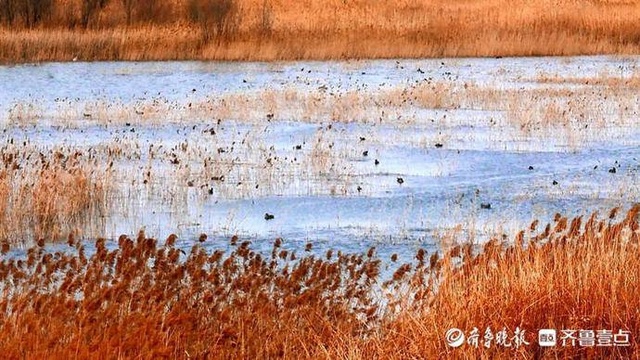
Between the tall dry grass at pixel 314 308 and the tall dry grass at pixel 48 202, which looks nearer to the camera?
the tall dry grass at pixel 314 308

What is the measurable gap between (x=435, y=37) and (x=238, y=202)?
1896 centimetres

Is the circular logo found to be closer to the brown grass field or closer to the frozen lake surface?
the frozen lake surface

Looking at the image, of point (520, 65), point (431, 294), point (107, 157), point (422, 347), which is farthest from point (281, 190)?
point (520, 65)

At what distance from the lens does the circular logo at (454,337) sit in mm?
5697

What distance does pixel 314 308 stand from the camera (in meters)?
6.40

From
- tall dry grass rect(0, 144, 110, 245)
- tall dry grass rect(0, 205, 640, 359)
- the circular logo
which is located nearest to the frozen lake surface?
tall dry grass rect(0, 144, 110, 245)

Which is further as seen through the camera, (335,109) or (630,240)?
(335,109)

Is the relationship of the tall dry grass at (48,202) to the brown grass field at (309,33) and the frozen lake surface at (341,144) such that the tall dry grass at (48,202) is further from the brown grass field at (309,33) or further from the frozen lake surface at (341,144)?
the brown grass field at (309,33)

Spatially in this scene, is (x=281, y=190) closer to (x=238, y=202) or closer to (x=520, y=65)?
(x=238, y=202)

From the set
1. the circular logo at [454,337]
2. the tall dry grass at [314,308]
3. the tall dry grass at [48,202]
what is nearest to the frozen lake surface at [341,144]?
the tall dry grass at [48,202]

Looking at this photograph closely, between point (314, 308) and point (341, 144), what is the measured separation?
333 inches

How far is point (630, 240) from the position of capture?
731 centimetres

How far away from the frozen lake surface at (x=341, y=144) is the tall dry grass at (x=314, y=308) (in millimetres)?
2073

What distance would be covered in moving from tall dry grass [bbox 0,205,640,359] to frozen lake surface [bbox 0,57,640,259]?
6.80 ft
